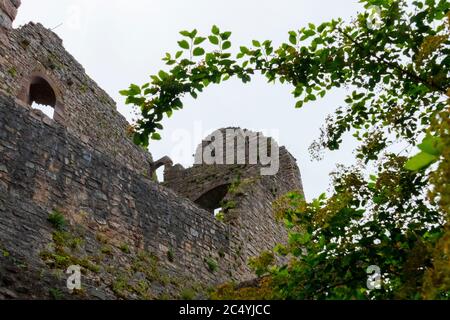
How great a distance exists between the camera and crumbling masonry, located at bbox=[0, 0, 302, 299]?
19.0 ft

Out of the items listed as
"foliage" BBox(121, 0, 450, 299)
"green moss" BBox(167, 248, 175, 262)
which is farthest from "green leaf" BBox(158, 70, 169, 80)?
"green moss" BBox(167, 248, 175, 262)

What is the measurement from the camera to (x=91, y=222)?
7.00m

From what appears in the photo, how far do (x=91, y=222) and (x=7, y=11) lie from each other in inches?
113

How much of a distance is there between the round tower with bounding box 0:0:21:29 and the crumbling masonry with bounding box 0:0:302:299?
18mm

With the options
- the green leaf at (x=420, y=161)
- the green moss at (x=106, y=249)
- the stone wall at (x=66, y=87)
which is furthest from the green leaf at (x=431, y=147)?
the stone wall at (x=66, y=87)

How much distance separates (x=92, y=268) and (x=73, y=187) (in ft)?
4.35

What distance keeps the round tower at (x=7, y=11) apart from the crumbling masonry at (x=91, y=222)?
0.02m

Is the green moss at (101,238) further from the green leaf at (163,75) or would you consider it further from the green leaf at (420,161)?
the green leaf at (420,161)

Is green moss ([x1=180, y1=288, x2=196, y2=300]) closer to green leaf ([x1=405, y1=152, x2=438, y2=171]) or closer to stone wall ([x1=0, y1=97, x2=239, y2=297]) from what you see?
stone wall ([x1=0, y1=97, x2=239, y2=297])

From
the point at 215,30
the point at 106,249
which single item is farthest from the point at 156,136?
the point at 106,249

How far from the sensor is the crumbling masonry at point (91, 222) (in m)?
5.78

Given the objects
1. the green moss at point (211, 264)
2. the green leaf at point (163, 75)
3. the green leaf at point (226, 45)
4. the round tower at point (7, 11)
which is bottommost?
the green moss at point (211, 264)

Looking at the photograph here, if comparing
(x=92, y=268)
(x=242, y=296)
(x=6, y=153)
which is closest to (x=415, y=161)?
(x=242, y=296)

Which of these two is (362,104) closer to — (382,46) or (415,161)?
(382,46)
